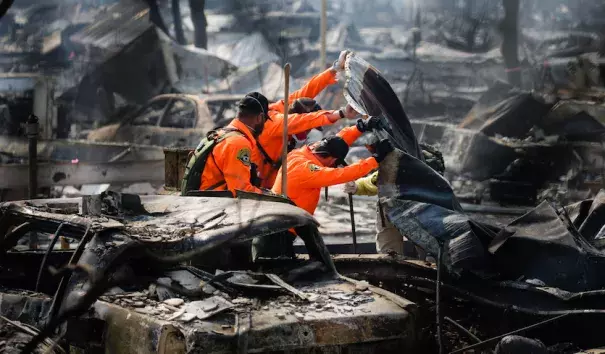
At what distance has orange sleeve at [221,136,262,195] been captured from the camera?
7.42 m

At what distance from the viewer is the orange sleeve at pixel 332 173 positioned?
723cm

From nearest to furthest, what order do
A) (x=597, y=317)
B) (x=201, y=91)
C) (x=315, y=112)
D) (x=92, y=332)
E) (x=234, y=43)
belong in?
(x=92, y=332) → (x=597, y=317) → (x=315, y=112) → (x=201, y=91) → (x=234, y=43)

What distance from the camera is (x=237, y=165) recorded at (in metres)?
7.43

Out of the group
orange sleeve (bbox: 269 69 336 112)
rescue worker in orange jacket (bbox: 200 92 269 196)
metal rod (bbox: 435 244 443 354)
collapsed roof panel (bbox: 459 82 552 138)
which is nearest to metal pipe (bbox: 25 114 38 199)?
orange sleeve (bbox: 269 69 336 112)

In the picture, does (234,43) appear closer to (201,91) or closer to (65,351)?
(201,91)

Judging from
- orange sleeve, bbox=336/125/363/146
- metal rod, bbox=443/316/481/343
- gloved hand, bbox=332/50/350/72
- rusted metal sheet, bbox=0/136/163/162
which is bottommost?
rusted metal sheet, bbox=0/136/163/162

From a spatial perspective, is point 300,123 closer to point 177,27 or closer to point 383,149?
point 383,149

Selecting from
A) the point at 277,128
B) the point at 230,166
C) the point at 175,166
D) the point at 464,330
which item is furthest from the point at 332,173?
the point at 175,166

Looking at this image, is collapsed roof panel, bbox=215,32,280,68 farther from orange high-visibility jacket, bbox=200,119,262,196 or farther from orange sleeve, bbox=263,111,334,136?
orange high-visibility jacket, bbox=200,119,262,196

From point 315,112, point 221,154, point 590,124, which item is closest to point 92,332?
point 221,154

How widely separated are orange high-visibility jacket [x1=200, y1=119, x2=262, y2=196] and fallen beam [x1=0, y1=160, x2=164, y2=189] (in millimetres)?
4087

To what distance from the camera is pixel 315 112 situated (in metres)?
8.27

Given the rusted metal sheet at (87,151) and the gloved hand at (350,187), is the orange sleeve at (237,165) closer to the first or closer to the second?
the gloved hand at (350,187)

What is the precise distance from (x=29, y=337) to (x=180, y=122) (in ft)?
37.6
